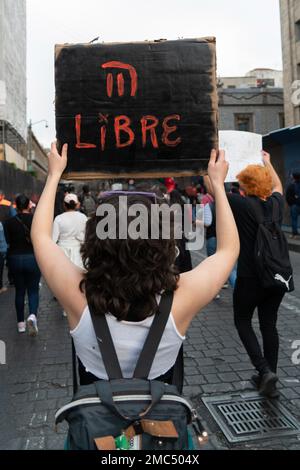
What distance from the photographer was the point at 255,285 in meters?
4.01

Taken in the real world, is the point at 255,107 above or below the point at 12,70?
above

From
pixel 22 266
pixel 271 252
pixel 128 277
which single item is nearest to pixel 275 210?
pixel 271 252

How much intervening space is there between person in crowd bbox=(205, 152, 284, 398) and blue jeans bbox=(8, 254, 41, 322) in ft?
10.4

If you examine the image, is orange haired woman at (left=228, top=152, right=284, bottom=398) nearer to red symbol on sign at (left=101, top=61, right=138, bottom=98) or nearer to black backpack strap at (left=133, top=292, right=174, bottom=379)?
red symbol on sign at (left=101, top=61, right=138, bottom=98)

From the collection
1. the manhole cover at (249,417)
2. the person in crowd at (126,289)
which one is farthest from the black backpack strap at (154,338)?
the manhole cover at (249,417)

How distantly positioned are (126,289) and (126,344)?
0.63ft

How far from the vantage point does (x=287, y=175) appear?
18297 mm

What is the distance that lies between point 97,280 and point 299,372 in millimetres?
3458

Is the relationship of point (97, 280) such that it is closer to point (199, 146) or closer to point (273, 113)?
point (199, 146)

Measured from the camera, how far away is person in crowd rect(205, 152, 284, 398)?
3930 mm

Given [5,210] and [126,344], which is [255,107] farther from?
[126,344]

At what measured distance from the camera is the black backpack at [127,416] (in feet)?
4.82
